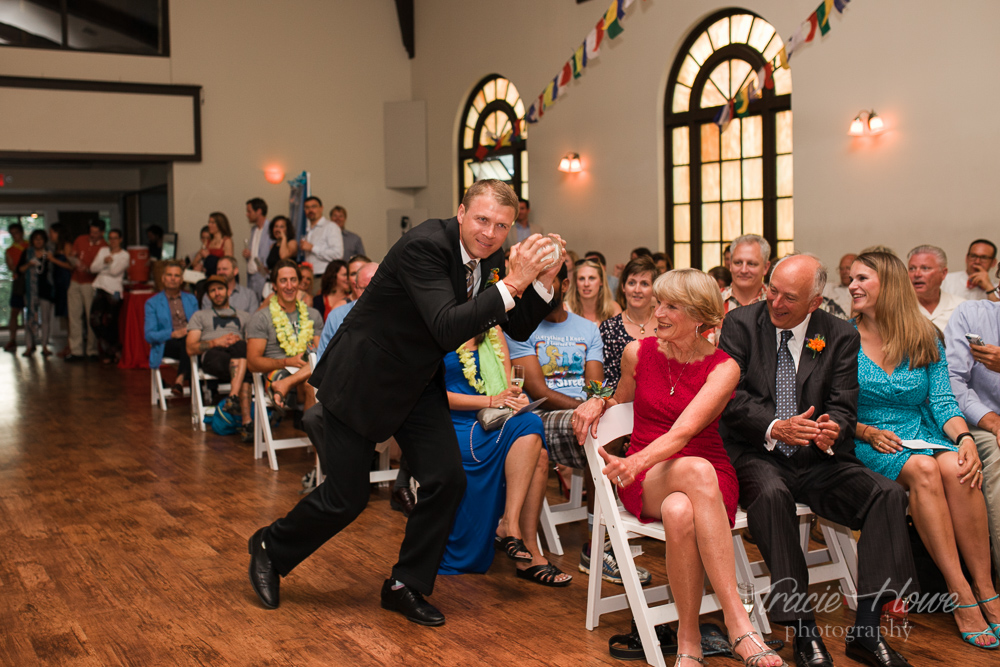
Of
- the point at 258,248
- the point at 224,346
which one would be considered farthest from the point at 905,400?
the point at 258,248

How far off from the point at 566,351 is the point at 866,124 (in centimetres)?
420

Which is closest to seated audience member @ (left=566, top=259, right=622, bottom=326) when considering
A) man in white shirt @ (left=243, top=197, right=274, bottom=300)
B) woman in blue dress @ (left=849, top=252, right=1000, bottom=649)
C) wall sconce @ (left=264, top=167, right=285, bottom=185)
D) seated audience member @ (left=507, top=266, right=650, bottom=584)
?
seated audience member @ (left=507, top=266, right=650, bottom=584)

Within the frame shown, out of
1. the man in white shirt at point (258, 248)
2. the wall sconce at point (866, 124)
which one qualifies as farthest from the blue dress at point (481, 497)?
the man in white shirt at point (258, 248)

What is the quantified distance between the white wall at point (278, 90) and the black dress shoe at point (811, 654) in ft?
34.5

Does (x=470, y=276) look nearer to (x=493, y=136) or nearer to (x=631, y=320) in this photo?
(x=631, y=320)

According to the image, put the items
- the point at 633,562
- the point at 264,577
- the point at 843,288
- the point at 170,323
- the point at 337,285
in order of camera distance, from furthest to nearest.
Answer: the point at 170,323, the point at 843,288, the point at 337,285, the point at 264,577, the point at 633,562

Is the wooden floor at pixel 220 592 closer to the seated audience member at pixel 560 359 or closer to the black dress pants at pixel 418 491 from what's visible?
the black dress pants at pixel 418 491

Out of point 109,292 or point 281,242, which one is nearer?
point 281,242

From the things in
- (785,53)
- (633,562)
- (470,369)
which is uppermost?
(785,53)

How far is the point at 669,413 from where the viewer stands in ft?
8.92

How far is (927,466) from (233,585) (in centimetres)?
241

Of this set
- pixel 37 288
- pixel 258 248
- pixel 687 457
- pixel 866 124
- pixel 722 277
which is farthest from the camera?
pixel 37 288

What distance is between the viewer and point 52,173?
13.9 meters

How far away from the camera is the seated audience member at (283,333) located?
17.3 ft
